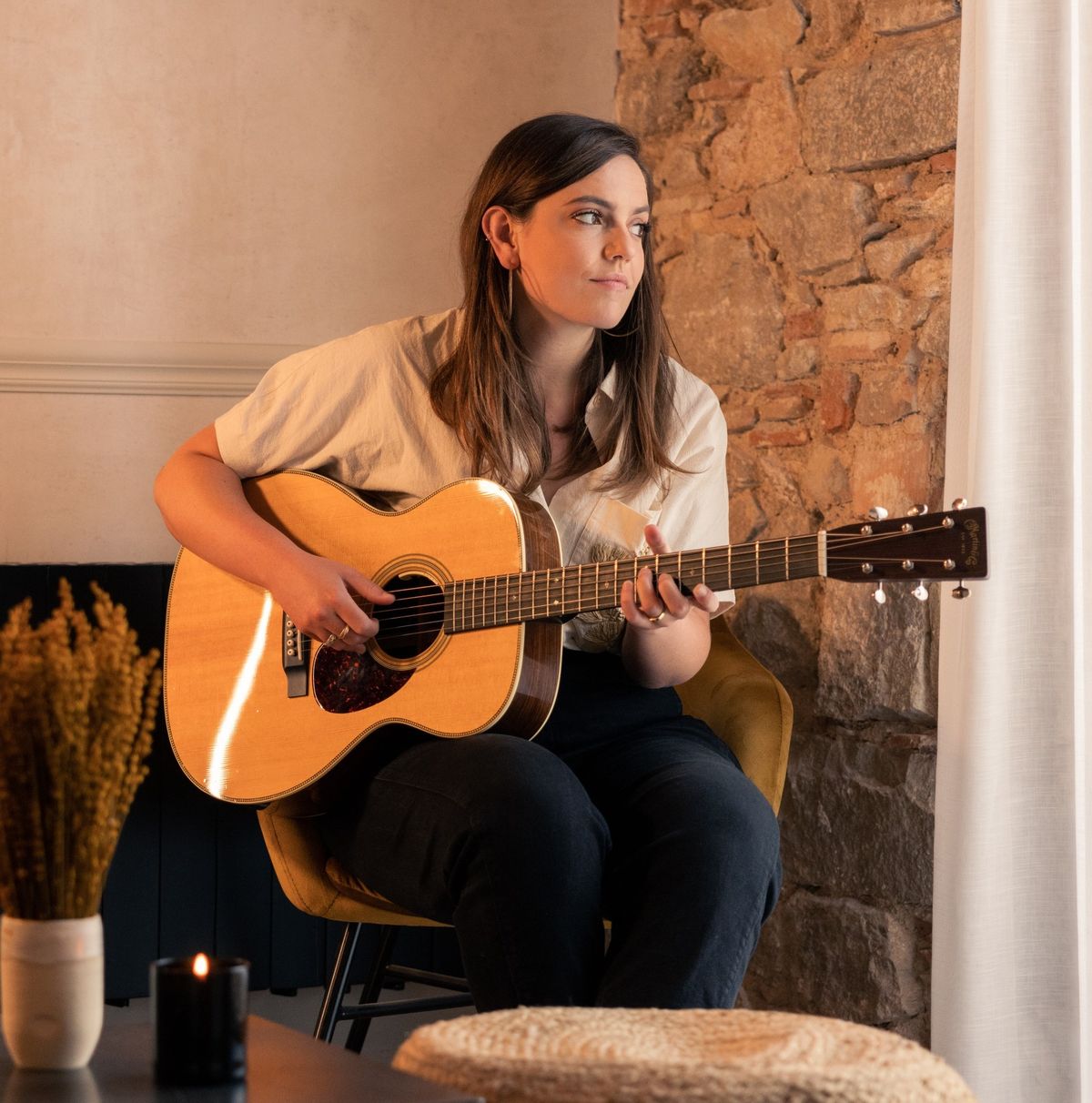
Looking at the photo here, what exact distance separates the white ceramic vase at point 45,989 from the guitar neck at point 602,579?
78cm

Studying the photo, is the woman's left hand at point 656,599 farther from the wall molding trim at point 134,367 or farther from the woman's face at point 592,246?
the wall molding trim at point 134,367

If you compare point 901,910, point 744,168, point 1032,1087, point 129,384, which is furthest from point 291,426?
point 1032,1087

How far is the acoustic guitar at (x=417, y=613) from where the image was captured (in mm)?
1645

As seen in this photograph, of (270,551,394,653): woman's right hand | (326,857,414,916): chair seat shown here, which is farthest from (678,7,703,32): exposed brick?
(326,857,414,916): chair seat

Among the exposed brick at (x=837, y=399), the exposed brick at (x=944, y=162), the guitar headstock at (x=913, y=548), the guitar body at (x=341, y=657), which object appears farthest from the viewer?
the exposed brick at (x=837, y=399)

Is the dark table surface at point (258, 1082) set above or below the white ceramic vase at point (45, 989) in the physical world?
below

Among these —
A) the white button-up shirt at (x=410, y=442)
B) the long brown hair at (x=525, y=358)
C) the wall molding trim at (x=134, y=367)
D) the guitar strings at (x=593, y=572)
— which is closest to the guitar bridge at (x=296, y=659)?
the guitar strings at (x=593, y=572)

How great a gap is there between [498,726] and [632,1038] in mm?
646

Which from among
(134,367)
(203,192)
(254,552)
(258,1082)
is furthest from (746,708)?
(203,192)

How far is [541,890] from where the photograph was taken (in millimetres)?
1624

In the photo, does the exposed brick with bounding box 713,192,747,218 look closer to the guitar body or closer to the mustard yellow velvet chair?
the mustard yellow velvet chair

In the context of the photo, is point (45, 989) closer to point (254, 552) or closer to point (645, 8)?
point (254, 552)

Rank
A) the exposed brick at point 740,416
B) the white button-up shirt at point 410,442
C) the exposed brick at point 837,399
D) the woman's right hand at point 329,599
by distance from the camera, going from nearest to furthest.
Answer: the woman's right hand at point 329,599 < the white button-up shirt at point 410,442 < the exposed brick at point 837,399 < the exposed brick at point 740,416

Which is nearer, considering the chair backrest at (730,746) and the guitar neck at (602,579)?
the guitar neck at (602,579)
